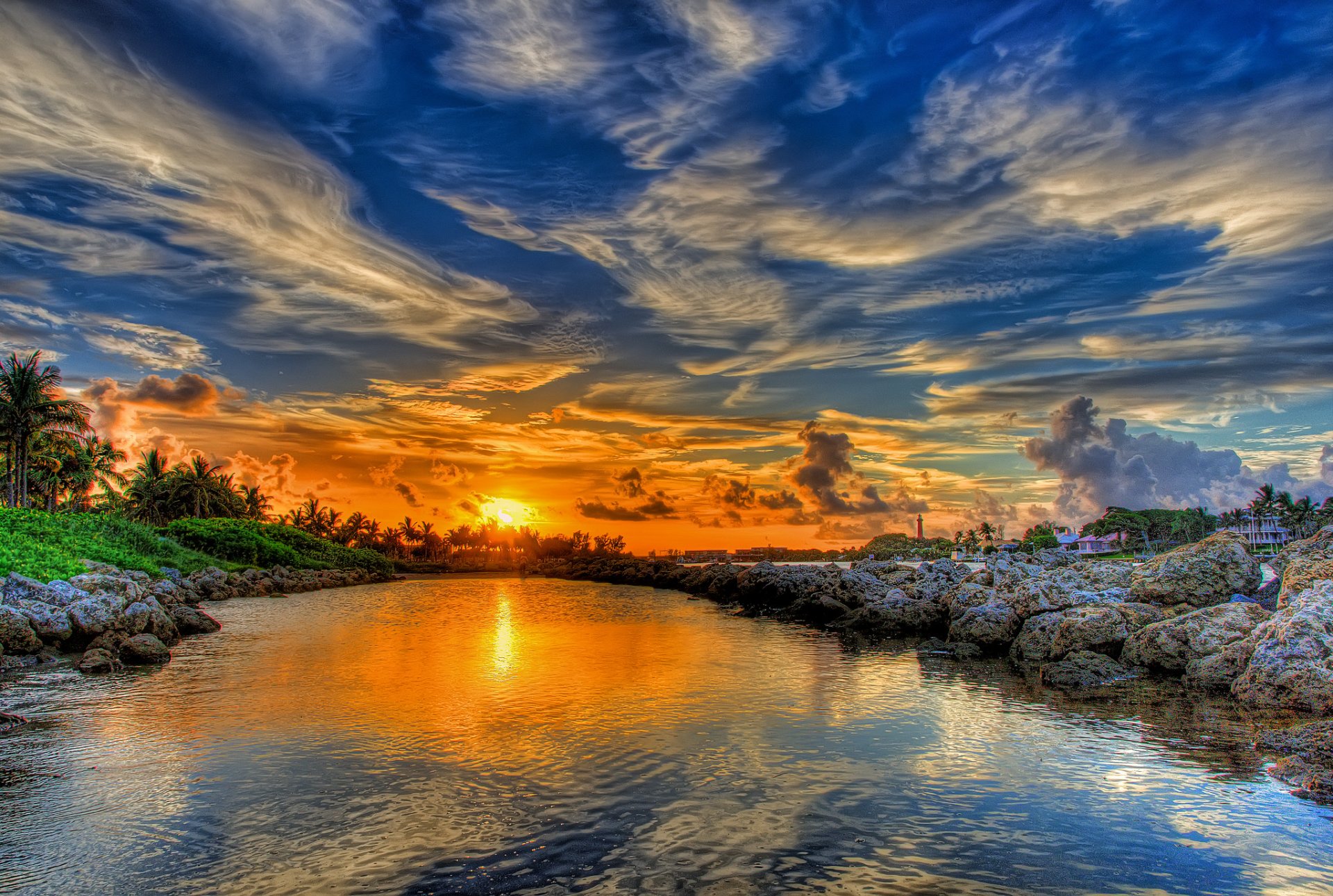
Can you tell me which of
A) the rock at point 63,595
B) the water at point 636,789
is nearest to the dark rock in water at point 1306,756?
the water at point 636,789

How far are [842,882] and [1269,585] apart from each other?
74.5ft

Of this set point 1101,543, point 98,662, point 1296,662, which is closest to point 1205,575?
point 1296,662

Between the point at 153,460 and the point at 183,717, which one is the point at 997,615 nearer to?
the point at 183,717

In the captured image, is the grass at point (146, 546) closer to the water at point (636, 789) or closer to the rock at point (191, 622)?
the rock at point (191, 622)

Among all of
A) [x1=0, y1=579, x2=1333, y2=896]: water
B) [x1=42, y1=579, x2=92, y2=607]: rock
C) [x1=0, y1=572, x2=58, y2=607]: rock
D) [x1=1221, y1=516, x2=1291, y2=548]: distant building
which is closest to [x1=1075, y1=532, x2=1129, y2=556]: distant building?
[x1=1221, y1=516, x2=1291, y2=548]: distant building

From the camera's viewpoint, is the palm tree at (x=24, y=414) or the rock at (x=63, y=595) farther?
the palm tree at (x=24, y=414)

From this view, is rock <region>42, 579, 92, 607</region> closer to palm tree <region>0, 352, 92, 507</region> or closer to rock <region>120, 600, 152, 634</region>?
rock <region>120, 600, 152, 634</region>

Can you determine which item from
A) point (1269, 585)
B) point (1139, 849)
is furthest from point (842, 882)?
point (1269, 585)

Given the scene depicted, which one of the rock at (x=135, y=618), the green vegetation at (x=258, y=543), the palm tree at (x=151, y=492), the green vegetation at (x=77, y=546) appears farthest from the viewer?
the palm tree at (x=151, y=492)

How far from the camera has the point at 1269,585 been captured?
23547mm

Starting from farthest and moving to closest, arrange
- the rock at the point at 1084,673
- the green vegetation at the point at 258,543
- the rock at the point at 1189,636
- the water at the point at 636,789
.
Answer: the green vegetation at the point at 258,543
the rock at the point at 1084,673
the rock at the point at 1189,636
the water at the point at 636,789

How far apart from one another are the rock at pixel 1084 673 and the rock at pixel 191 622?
110 ft

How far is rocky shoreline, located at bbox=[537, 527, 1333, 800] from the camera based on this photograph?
15625mm

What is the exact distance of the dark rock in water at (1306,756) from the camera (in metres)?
11.0
